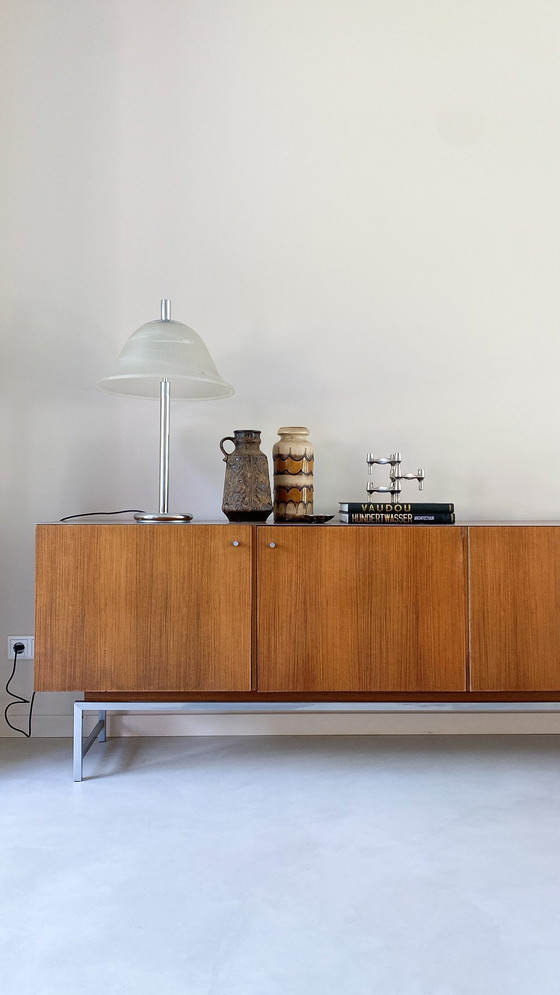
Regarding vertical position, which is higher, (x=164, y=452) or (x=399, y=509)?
(x=164, y=452)

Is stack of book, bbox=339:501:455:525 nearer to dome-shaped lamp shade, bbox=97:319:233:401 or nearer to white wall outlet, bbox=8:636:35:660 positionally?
dome-shaped lamp shade, bbox=97:319:233:401

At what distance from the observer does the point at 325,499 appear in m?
2.45

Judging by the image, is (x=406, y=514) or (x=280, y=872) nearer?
(x=280, y=872)

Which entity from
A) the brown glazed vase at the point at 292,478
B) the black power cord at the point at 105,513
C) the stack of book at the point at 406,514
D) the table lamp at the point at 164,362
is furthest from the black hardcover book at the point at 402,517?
the black power cord at the point at 105,513

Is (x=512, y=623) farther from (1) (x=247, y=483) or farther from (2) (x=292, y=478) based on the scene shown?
(1) (x=247, y=483)

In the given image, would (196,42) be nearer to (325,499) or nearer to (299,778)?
(325,499)

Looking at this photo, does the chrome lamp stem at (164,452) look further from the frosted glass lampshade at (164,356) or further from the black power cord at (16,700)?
the black power cord at (16,700)

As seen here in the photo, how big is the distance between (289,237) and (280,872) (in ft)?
6.60

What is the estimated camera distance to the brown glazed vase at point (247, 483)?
2074mm

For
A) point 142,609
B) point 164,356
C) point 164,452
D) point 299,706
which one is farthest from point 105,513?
point 299,706

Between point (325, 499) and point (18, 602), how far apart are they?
1.13 metres

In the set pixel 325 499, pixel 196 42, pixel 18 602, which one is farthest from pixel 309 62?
pixel 18 602

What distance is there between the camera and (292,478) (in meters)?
2.13

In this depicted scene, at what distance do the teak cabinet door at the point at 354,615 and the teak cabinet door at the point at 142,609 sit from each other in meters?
0.09
